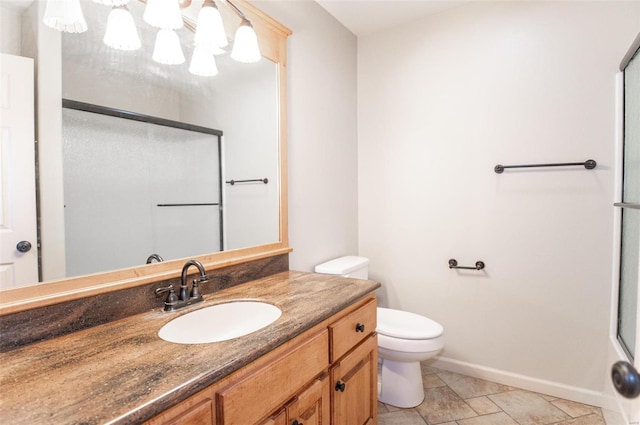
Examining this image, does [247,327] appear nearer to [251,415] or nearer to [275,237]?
[251,415]

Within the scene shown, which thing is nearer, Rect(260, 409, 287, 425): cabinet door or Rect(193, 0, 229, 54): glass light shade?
Rect(260, 409, 287, 425): cabinet door

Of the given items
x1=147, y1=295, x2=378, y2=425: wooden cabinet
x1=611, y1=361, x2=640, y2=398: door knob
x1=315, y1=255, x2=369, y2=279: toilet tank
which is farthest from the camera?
x1=315, y1=255, x2=369, y2=279: toilet tank

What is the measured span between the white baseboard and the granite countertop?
1587mm

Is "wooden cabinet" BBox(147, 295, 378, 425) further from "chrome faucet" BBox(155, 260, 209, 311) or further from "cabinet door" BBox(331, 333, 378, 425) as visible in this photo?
"chrome faucet" BBox(155, 260, 209, 311)

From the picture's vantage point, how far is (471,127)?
6.91 feet

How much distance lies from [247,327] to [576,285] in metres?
1.87

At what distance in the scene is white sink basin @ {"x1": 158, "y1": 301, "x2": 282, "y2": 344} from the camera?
1.07 metres

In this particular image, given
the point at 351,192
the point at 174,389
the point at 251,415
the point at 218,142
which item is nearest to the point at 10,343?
the point at 174,389

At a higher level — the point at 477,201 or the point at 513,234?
the point at 477,201

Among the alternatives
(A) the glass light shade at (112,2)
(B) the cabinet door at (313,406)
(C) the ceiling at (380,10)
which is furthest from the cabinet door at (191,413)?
(C) the ceiling at (380,10)

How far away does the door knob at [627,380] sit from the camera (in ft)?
1.88

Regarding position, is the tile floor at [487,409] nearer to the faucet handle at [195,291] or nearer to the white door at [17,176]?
the faucet handle at [195,291]

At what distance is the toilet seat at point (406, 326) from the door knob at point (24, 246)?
5.09 ft

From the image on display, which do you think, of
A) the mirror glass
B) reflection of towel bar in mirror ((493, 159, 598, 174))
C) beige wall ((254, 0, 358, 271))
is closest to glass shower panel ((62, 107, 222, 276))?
the mirror glass
